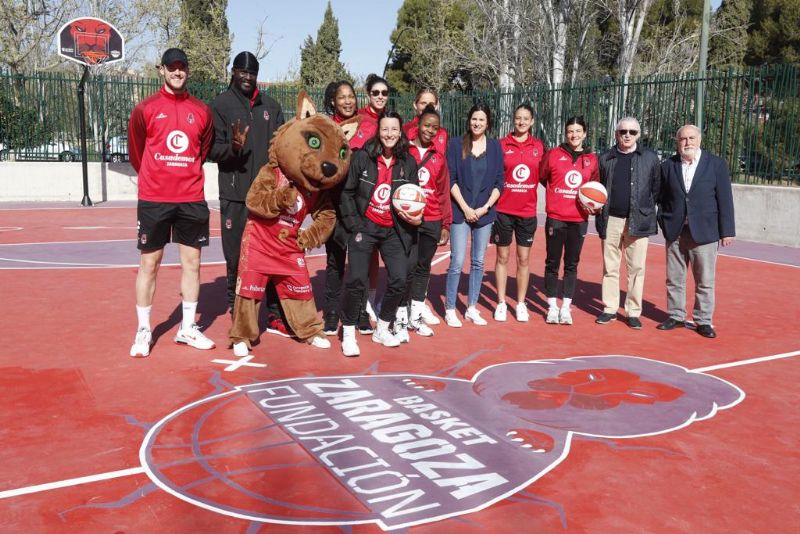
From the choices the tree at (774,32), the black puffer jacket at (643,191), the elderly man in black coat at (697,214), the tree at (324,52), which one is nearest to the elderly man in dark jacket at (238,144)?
the black puffer jacket at (643,191)

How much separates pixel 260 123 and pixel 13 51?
29888mm

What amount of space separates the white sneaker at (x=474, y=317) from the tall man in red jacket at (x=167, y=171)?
9.72ft

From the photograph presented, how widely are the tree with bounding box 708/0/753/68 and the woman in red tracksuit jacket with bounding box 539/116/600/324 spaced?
35.4 metres

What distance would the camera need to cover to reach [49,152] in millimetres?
21469

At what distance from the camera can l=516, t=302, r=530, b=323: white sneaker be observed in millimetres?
8070

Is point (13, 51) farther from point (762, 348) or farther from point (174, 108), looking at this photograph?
point (762, 348)

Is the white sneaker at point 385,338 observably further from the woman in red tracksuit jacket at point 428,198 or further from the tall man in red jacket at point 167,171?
the tall man in red jacket at point 167,171

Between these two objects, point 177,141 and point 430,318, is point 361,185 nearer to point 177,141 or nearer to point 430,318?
point 177,141

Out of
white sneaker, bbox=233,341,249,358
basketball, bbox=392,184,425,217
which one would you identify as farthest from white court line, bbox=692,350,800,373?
white sneaker, bbox=233,341,249,358

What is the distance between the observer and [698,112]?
16.2 meters

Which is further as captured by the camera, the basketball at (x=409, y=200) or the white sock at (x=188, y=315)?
the white sock at (x=188, y=315)

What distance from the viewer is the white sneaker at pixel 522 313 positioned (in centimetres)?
807

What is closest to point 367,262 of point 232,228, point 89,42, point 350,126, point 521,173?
point 350,126

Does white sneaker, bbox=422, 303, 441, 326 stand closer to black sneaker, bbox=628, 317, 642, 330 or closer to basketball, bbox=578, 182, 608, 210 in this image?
basketball, bbox=578, 182, 608, 210
